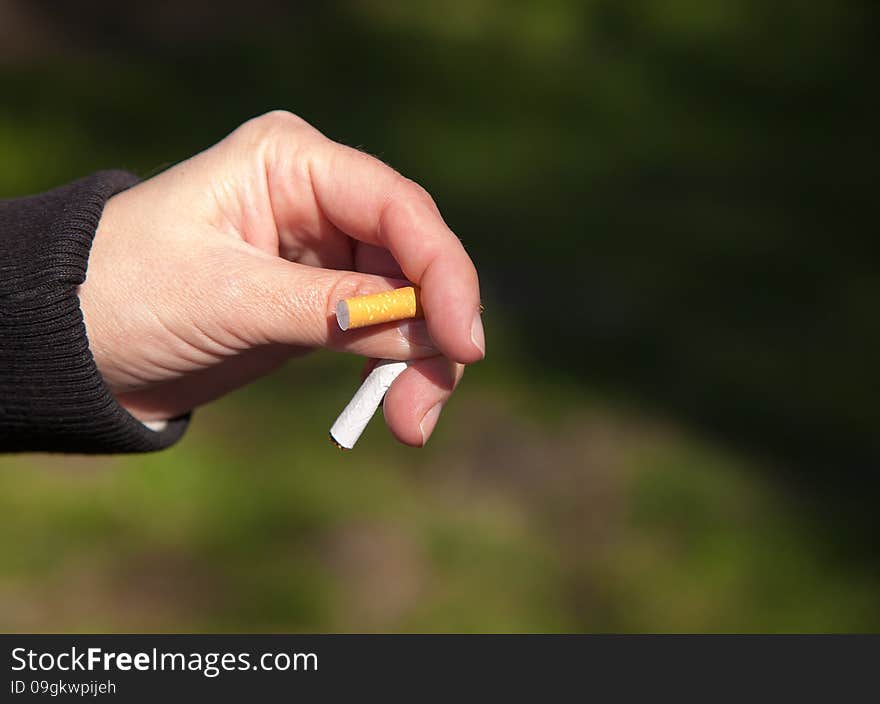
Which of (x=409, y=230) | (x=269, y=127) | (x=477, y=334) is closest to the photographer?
(x=477, y=334)

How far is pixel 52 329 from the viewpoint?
167 centimetres

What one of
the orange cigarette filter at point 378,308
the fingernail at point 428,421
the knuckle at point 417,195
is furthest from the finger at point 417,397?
the knuckle at point 417,195

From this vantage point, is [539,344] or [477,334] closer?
[477,334]

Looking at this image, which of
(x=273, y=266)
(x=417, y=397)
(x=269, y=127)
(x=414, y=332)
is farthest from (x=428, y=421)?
(x=269, y=127)

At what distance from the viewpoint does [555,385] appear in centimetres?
397

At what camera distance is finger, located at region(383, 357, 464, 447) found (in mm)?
1658

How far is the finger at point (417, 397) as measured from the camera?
1658 mm

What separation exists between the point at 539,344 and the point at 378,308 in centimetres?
268

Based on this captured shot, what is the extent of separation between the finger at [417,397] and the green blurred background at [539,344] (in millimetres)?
1556

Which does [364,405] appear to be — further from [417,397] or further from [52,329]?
[52,329]

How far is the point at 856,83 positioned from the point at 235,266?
18.9ft

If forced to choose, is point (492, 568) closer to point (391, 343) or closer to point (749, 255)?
point (391, 343)

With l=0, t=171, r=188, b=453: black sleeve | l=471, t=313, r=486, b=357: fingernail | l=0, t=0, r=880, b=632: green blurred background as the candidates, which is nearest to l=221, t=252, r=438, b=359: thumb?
l=471, t=313, r=486, b=357: fingernail
